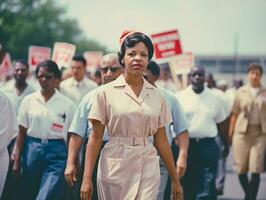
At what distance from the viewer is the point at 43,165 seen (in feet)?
23.0

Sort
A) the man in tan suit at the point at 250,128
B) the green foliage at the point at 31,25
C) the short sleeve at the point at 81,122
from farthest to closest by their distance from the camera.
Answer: the green foliage at the point at 31,25, the man in tan suit at the point at 250,128, the short sleeve at the point at 81,122

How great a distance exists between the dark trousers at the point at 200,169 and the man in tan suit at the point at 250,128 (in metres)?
1.20

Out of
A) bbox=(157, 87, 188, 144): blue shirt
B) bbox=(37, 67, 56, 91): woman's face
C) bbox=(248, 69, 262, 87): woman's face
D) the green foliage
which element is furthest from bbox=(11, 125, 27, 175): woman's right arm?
the green foliage

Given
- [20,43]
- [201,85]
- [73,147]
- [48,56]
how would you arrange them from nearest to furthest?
[73,147] < [201,85] < [48,56] < [20,43]

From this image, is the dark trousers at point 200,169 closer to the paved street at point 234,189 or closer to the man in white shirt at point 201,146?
the man in white shirt at point 201,146

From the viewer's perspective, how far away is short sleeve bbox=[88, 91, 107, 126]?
478 centimetres

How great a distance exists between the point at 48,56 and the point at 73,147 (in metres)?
6.15

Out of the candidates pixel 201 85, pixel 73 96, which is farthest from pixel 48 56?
pixel 201 85

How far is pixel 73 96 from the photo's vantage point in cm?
973

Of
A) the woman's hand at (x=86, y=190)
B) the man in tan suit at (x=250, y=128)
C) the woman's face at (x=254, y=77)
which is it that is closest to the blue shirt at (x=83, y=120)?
the woman's hand at (x=86, y=190)

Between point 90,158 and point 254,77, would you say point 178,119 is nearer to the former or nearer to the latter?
point 90,158

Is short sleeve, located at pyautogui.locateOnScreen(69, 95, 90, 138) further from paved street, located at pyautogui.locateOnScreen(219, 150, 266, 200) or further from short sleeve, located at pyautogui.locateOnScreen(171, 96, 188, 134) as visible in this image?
paved street, located at pyautogui.locateOnScreen(219, 150, 266, 200)

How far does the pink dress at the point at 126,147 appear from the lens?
4.76 m

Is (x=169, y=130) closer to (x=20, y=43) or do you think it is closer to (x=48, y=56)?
(x=48, y=56)
